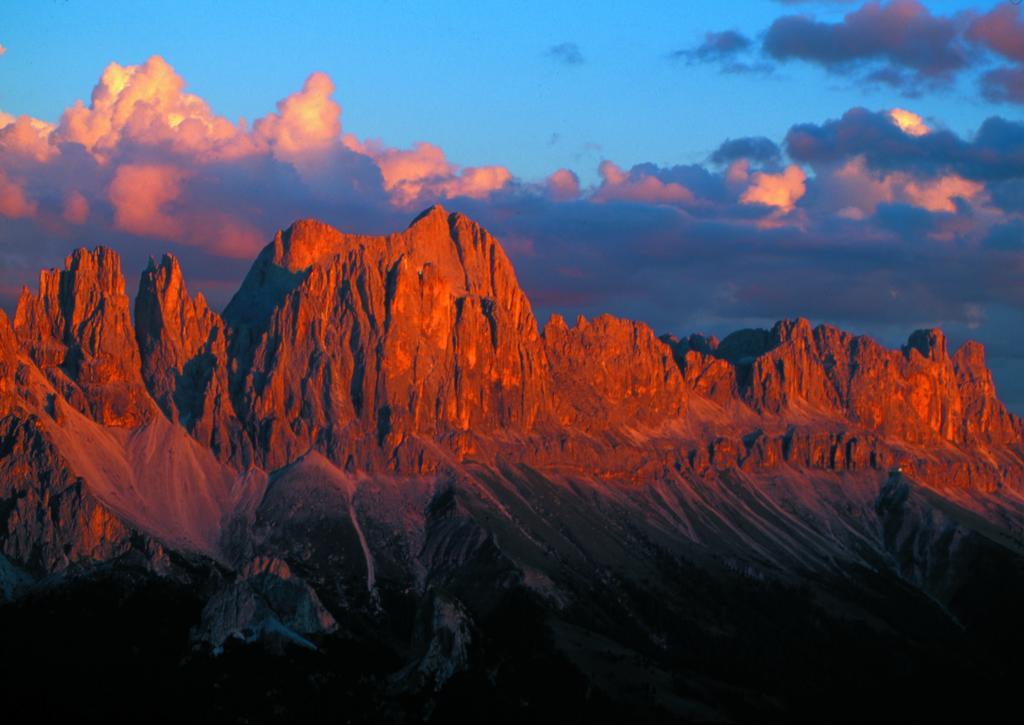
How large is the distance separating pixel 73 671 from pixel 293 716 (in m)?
26.7

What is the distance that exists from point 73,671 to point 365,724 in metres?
35.3

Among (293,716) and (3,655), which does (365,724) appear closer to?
(293,716)

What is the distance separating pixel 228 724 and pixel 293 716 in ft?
29.8

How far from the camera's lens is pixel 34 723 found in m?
184

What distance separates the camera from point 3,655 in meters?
200

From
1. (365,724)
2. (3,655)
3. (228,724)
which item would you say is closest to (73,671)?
(3,655)

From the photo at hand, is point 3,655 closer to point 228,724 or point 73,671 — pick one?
point 73,671

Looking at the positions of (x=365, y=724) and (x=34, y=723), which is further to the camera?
(x=365, y=724)

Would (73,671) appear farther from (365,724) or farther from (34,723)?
(365,724)

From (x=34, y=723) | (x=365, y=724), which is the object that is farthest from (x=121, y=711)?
(x=365, y=724)

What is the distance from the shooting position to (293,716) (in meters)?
200

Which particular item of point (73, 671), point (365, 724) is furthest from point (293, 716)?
point (73, 671)

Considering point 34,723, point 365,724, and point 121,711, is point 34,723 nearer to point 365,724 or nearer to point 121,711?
point 121,711

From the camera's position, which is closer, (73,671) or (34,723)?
(34,723)
